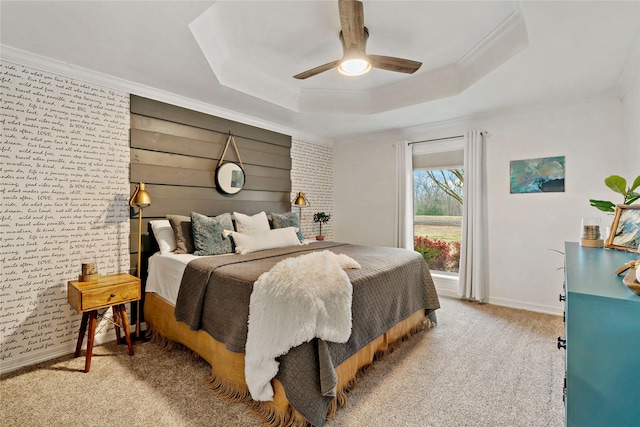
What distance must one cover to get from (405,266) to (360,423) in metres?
1.31

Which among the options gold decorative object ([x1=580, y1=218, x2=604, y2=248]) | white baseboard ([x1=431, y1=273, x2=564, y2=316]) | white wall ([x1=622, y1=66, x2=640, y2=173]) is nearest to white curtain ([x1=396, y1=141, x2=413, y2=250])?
white baseboard ([x1=431, y1=273, x2=564, y2=316])

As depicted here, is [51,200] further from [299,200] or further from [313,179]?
[313,179]

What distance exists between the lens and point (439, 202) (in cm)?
429

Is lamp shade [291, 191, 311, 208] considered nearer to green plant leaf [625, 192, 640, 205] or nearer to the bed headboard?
the bed headboard

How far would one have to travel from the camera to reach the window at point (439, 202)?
4.09 m

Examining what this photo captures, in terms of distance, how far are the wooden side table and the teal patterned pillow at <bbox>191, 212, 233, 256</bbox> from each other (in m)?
0.56

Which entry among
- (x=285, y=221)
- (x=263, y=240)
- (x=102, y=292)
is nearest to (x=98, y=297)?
(x=102, y=292)

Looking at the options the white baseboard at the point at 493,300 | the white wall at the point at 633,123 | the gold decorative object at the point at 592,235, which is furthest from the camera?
the white baseboard at the point at 493,300

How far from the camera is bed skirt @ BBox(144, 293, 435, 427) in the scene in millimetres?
1627

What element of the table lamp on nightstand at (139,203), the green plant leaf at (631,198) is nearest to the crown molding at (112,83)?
the table lamp on nightstand at (139,203)

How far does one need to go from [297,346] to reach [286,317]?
0.16 metres

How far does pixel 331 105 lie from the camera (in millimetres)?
3633

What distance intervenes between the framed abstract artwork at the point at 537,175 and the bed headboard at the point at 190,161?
3005mm

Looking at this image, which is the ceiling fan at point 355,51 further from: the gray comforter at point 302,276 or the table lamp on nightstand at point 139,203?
the table lamp on nightstand at point 139,203
